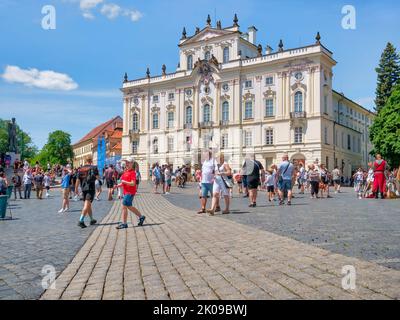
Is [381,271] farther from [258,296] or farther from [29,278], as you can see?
[29,278]

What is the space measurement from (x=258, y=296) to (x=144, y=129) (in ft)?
214

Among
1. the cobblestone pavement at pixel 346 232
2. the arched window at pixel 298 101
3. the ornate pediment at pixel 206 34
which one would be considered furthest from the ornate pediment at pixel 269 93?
the cobblestone pavement at pixel 346 232

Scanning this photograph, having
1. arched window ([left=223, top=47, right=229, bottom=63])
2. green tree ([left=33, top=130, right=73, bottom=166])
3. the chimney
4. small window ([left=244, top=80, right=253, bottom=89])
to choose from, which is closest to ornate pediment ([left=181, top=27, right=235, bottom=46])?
arched window ([left=223, top=47, right=229, bottom=63])

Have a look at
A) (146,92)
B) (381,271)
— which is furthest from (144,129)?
(381,271)

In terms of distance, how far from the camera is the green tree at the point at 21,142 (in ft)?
309

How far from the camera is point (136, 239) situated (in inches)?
337

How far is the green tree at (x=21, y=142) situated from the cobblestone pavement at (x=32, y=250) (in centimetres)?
8131

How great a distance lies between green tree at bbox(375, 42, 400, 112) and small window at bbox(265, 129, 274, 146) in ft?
53.5

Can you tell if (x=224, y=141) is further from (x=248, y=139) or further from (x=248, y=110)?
(x=248, y=110)

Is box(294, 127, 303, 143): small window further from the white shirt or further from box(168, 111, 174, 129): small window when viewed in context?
the white shirt

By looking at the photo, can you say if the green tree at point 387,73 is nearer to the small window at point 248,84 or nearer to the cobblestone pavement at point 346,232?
the small window at point 248,84

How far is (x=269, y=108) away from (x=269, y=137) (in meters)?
3.87

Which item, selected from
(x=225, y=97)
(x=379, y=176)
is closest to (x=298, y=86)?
(x=225, y=97)

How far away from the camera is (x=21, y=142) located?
318 feet
